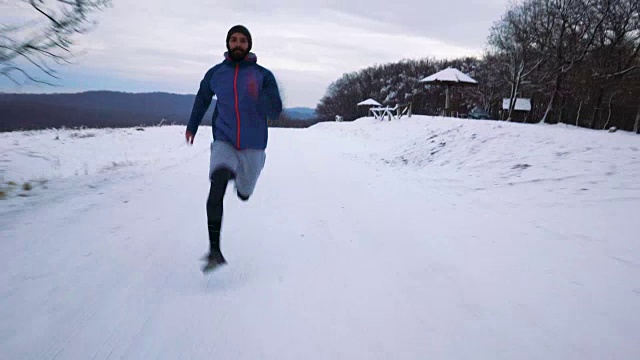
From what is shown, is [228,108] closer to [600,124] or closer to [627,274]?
[627,274]

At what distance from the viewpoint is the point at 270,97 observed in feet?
9.22

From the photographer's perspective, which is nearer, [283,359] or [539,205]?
[283,359]

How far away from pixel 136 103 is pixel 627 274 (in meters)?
116

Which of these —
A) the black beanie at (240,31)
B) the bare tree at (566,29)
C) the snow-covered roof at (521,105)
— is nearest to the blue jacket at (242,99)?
the black beanie at (240,31)

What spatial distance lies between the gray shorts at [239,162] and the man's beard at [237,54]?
2.22 feet

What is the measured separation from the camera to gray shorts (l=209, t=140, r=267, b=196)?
2744 mm

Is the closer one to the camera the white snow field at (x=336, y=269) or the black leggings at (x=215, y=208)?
the white snow field at (x=336, y=269)

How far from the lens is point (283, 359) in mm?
1704

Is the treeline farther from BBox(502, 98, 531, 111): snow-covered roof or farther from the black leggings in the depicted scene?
the black leggings

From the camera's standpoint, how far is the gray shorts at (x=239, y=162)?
2.74 meters

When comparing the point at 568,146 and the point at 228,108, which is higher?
the point at 228,108

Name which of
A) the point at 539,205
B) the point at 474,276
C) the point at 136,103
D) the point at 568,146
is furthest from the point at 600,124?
the point at 136,103

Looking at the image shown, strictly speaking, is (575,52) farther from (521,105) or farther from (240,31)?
(240,31)

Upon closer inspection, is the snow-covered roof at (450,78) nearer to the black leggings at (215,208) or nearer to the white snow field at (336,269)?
the white snow field at (336,269)
